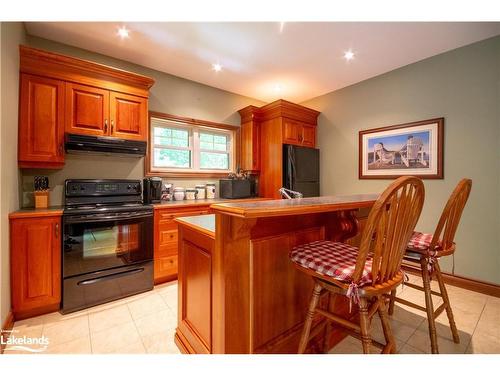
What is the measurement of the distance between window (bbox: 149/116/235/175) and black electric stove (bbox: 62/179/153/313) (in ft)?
2.56

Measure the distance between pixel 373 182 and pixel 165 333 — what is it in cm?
318

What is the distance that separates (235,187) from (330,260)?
2.46 metres

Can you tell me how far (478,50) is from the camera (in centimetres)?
240

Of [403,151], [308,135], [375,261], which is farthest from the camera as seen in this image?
[308,135]

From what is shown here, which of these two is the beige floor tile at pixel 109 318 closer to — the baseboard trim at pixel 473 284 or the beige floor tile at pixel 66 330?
the beige floor tile at pixel 66 330

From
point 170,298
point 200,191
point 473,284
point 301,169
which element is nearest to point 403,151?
point 301,169

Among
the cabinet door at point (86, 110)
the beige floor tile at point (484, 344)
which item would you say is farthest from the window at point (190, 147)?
the beige floor tile at point (484, 344)

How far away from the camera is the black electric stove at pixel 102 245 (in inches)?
78.3

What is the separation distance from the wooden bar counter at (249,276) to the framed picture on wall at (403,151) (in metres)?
2.02

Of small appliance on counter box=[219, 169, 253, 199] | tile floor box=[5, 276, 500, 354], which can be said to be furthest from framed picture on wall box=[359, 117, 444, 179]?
small appliance on counter box=[219, 169, 253, 199]

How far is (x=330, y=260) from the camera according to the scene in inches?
42.7

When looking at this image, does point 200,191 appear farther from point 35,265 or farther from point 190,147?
point 35,265

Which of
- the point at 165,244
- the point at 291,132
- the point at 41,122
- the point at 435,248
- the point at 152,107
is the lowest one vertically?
the point at 165,244
